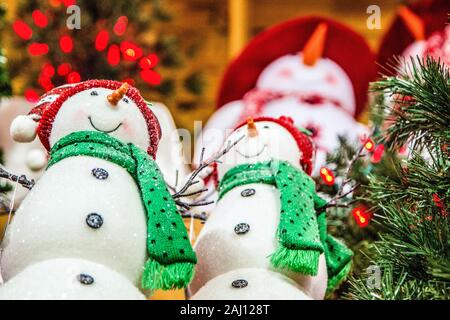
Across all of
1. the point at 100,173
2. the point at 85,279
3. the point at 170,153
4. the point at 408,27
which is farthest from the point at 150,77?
the point at 85,279

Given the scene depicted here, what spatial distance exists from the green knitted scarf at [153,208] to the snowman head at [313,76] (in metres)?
0.89

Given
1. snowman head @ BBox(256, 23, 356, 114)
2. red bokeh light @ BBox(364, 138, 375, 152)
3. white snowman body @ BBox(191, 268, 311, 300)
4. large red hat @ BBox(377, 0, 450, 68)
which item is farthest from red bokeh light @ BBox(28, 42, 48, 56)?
white snowman body @ BBox(191, 268, 311, 300)

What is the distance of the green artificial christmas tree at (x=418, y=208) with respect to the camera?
2.30 ft

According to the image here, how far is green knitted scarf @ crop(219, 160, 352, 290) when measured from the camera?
31.2 inches

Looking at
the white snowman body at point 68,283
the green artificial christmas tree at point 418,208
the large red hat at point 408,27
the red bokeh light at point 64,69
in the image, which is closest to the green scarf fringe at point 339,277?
the green artificial christmas tree at point 418,208

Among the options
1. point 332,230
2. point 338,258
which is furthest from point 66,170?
point 332,230

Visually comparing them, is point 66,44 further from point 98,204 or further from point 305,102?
point 98,204

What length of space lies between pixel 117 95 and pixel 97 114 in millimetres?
34

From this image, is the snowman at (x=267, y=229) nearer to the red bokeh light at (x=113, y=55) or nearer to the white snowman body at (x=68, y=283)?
the white snowman body at (x=68, y=283)

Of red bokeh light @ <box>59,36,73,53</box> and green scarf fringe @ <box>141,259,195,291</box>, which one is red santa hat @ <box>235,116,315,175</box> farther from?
red bokeh light @ <box>59,36,73,53</box>

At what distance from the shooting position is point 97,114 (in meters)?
0.82
